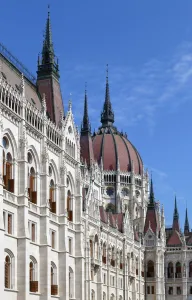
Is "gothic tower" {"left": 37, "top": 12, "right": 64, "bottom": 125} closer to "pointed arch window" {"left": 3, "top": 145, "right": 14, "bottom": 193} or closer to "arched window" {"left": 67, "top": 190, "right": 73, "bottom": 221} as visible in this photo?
"arched window" {"left": 67, "top": 190, "right": 73, "bottom": 221}

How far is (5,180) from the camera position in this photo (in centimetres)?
5069

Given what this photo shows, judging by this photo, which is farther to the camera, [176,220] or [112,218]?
[176,220]

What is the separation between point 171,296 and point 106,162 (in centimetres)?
3070

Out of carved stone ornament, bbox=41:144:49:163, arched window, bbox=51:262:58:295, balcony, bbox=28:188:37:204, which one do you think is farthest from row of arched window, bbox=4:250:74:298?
carved stone ornament, bbox=41:144:49:163

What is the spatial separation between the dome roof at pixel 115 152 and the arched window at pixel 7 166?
259 ft

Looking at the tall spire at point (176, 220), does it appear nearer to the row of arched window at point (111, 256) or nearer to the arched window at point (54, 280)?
the row of arched window at point (111, 256)

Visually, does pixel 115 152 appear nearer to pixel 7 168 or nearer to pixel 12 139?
pixel 12 139

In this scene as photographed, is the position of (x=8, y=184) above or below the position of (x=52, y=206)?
above

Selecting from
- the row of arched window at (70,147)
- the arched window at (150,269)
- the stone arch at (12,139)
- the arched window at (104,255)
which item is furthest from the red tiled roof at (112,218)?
the stone arch at (12,139)

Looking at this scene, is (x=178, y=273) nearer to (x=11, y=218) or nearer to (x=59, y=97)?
(x=59, y=97)

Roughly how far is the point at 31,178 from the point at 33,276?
8.53 m

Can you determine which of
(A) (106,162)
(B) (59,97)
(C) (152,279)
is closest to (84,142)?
(A) (106,162)

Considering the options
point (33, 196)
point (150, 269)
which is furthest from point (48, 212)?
point (150, 269)

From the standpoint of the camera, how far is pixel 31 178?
183 ft
